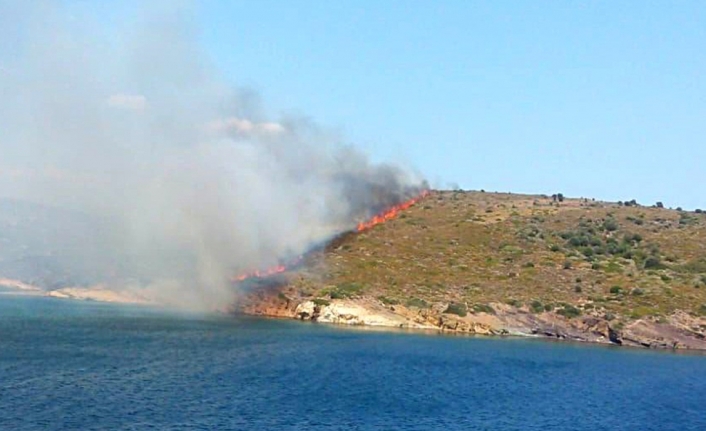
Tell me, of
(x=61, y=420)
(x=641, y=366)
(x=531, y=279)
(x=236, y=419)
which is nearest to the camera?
(x=61, y=420)

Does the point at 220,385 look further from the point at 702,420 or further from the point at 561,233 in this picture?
the point at 561,233

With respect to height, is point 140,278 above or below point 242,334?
above

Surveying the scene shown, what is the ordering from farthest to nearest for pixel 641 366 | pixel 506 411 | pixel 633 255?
1. pixel 633 255
2. pixel 641 366
3. pixel 506 411

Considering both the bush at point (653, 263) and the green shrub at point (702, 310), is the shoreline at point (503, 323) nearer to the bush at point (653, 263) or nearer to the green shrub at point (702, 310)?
the green shrub at point (702, 310)

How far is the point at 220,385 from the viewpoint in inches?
2923

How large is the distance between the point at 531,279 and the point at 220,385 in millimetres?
88554

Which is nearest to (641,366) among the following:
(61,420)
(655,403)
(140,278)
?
(655,403)

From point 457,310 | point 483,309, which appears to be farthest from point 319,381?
point 483,309

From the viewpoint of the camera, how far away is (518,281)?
14962 centimetres

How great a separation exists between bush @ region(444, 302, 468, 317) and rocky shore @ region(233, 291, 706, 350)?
514 mm

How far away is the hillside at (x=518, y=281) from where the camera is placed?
134 metres

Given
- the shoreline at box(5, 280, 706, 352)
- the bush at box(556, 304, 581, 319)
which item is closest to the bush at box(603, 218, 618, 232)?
the shoreline at box(5, 280, 706, 352)

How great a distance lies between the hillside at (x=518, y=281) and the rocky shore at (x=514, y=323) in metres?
0.19

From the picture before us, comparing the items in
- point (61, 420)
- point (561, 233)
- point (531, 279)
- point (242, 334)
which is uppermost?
point (561, 233)
